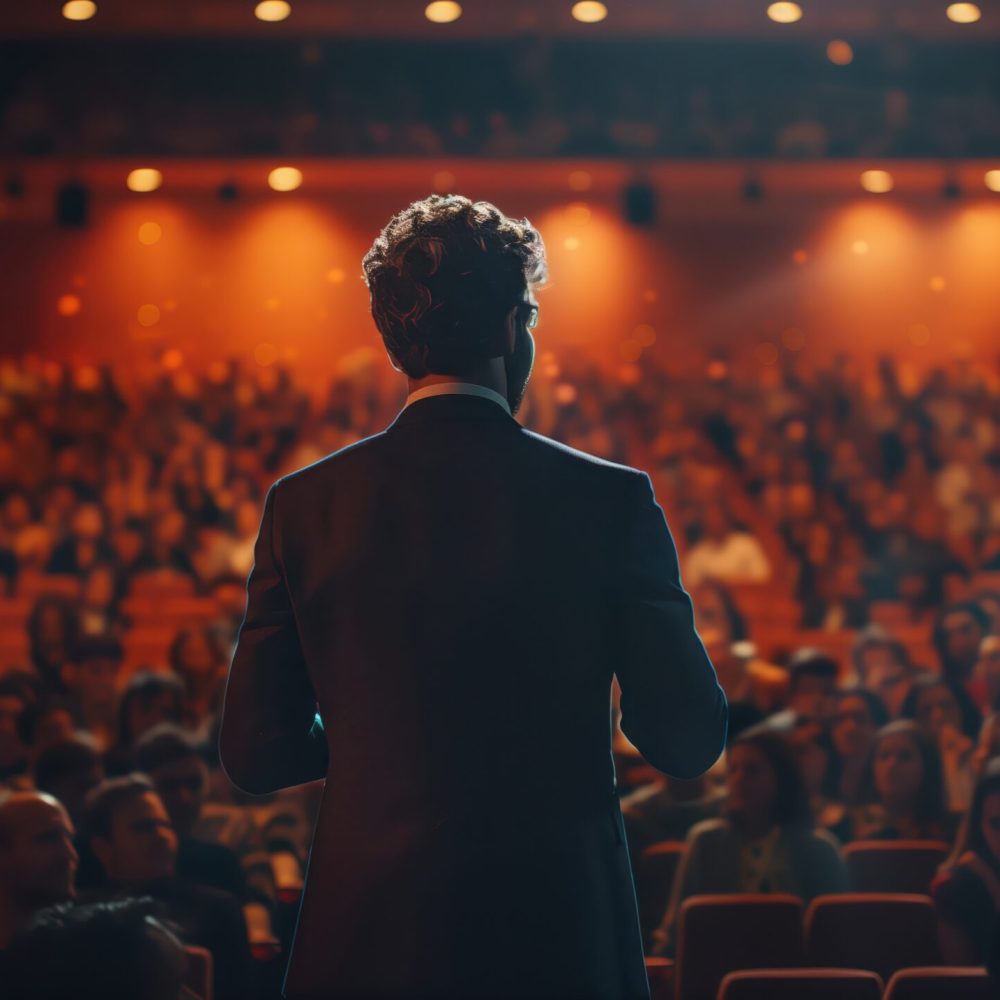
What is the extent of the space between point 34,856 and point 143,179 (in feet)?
35.5

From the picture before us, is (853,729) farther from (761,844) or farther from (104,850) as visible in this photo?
(104,850)

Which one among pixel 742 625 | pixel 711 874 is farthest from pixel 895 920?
pixel 742 625

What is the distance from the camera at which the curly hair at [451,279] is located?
1.32 metres

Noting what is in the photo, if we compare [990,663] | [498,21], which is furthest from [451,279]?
[498,21]

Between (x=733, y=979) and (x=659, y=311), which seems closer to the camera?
(x=733, y=979)

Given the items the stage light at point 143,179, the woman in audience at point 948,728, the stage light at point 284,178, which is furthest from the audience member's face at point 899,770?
the stage light at point 143,179

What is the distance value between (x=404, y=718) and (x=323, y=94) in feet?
38.0

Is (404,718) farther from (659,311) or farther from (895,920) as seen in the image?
(659,311)

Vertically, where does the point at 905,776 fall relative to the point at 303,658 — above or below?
below

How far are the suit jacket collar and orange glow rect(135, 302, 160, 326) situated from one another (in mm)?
12458

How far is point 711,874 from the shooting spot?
3.60 metres

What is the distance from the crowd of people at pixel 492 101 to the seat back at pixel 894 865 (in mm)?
9261

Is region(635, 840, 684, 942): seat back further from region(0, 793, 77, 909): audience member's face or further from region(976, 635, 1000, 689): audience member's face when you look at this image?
region(976, 635, 1000, 689): audience member's face

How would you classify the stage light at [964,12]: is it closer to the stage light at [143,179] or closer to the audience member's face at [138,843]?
the stage light at [143,179]
